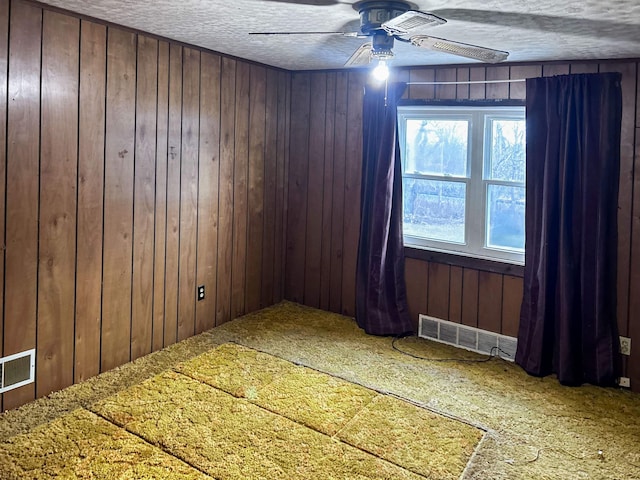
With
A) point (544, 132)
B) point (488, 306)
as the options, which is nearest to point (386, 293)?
point (488, 306)

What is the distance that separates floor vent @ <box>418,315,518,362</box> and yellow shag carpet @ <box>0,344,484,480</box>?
1.07 meters

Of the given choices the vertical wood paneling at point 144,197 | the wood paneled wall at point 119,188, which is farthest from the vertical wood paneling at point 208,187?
the vertical wood paneling at point 144,197

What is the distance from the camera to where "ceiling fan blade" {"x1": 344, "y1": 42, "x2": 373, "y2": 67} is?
2.58m

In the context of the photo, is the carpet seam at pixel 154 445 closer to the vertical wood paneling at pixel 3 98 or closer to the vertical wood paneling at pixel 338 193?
the vertical wood paneling at pixel 3 98

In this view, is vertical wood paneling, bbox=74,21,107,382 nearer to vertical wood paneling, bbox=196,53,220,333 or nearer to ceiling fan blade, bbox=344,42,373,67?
vertical wood paneling, bbox=196,53,220,333

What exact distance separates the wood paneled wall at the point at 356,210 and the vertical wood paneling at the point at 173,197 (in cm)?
126

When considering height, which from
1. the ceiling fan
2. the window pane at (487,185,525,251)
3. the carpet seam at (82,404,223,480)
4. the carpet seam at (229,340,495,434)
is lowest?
the carpet seam at (82,404,223,480)

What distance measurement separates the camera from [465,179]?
397cm

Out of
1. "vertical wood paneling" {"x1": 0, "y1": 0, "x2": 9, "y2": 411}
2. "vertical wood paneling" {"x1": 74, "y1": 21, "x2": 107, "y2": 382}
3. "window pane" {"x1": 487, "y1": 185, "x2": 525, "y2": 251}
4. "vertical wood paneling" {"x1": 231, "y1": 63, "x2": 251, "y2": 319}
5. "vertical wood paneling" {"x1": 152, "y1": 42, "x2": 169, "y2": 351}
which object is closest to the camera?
"vertical wood paneling" {"x1": 0, "y1": 0, "x2": 9, "y2": 411}

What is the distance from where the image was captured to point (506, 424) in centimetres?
290

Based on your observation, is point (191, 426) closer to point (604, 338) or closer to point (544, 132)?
point (604, 338)

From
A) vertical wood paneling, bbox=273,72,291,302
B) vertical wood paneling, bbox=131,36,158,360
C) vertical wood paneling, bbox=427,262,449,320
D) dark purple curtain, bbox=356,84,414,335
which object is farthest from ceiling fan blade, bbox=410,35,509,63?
vertical wood paneling, bbox=273,72,291,302

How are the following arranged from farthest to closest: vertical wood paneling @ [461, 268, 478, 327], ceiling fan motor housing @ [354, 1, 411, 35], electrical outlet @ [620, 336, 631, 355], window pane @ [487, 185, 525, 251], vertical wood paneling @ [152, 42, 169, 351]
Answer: vertical wood paneling @ [461, 268, 478, 327]
window pane @ [487, 185, 525, 251]
vertical wood paneling @ [152, 42, 169, 351]
electrical outlet @ [620, 336, 631, 355]
ceiling fan motor housing @ [354, 1, 411, 35]

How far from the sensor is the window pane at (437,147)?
4.00 m
